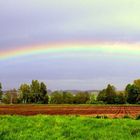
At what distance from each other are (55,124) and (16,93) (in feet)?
228

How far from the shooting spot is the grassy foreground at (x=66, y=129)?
20355mm

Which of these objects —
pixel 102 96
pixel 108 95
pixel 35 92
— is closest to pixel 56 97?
pixel 35 92

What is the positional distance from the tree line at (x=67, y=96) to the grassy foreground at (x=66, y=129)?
173ft

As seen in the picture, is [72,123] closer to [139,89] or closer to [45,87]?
[139,89]

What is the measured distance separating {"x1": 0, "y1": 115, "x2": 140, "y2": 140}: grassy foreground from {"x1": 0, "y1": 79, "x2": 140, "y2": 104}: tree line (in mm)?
52700

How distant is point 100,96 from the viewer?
8125cm

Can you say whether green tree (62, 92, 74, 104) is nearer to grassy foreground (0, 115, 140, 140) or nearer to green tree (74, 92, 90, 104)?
green tree (74, 92, 90, 104)

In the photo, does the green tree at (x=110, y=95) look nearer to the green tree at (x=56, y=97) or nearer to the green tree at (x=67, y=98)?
the green tree at (x=67, y=98)

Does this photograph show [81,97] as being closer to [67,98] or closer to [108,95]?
[67,98]

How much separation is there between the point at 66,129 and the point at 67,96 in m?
61.6

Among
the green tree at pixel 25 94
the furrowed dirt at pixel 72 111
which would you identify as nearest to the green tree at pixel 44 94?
the green tree at pixel 25 94

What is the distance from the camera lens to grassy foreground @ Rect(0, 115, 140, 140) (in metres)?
20.4

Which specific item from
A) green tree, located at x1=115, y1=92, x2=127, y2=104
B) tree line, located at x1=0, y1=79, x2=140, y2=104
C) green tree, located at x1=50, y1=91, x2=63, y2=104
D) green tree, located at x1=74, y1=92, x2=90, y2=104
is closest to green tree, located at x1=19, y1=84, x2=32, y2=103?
tree line, located at x1=0, y1=79, x2=140, y2=104

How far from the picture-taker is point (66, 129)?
21969 millimetres
